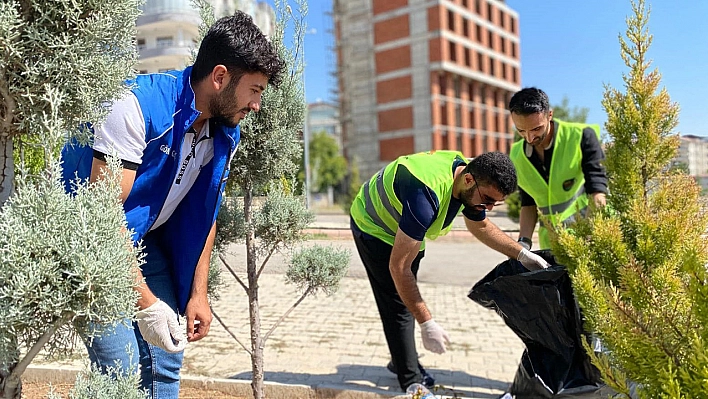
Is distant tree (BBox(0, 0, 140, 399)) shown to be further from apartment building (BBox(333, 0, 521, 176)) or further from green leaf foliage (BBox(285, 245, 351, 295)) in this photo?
apartment building (BBox(333, 0, 521, 176))

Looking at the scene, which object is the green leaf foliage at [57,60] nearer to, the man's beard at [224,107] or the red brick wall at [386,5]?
the man's beard at [224,107]

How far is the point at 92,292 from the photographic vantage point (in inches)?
47.1

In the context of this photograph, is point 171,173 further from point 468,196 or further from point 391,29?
point 391,29

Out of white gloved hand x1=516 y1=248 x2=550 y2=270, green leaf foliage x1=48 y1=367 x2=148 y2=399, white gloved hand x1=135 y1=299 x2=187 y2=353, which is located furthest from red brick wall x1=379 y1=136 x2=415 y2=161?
green leaf foliage x1=48 y1=367 x2=148 y2=399

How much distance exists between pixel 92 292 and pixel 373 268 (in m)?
2.48

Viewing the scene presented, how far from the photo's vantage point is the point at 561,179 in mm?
3600

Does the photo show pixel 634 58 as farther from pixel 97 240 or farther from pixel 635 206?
pixel 97 240

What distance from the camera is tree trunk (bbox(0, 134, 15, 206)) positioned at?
1390 millimetres

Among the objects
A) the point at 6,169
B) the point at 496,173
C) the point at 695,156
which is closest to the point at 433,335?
the point at 496,173

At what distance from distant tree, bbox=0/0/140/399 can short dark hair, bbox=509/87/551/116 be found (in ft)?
8.07

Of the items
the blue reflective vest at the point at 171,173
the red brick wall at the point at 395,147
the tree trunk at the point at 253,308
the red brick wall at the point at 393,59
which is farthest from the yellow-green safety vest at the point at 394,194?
the red brick wall at the point at 393,59

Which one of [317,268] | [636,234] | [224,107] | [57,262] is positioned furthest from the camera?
[317,268]

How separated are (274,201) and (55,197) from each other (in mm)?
2021

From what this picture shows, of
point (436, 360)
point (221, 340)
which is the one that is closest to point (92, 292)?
point (436, 360)
